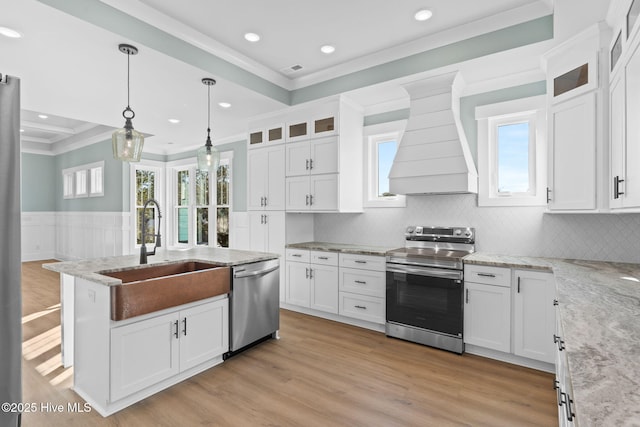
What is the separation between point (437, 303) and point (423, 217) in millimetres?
1119

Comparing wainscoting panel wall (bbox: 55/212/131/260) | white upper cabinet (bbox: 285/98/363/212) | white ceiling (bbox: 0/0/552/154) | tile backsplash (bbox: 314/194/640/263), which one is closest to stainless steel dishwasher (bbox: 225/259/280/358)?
white upper cabinet (bbox: 285/98/363/212)

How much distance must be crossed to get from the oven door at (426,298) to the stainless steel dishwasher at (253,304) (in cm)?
124

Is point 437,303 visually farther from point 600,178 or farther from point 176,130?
point 176,130

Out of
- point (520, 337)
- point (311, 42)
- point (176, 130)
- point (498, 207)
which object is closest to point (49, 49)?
point (311, 42)

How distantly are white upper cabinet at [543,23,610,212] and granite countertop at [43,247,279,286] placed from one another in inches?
106

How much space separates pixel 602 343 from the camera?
42.9 inches

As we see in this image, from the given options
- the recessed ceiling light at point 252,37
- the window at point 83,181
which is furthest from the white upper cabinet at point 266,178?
the window at point 83,181

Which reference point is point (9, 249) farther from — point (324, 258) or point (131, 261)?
point (324, 258)

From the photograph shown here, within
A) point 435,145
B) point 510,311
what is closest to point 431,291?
point 510,311

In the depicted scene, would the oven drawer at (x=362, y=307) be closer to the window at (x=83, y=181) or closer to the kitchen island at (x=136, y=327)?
the kitchen island at (x=136, y=327)

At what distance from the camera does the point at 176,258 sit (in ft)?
10.3

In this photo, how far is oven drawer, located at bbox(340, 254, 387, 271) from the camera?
149 inches

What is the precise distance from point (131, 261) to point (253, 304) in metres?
1.14

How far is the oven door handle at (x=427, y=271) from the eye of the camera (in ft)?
10.5
